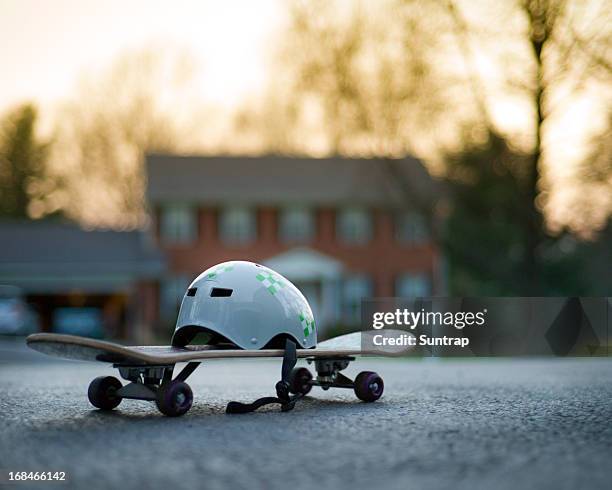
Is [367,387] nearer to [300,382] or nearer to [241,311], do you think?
[300,382]

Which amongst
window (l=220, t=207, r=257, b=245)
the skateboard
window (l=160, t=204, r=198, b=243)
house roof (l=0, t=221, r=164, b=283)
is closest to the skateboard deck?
the skateboard

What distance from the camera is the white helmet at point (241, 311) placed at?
10656 mm

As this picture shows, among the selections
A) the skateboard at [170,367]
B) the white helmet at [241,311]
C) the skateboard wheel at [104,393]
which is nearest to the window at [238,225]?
the skateboard at [170,367]

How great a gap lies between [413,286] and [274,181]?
7.96m

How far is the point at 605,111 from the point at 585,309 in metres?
8.54

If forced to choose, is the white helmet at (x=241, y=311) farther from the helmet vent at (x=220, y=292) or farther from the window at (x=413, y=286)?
the window at (x=413, y=286)

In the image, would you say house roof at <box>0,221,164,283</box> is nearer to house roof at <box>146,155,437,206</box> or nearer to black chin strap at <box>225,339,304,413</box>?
house roof at <box>146,155,437,206</box>

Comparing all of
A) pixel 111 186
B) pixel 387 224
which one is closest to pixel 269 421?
pixel 387 224

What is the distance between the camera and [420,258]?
5197cm

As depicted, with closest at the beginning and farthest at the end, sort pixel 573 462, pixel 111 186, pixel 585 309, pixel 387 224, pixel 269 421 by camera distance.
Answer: pixel 573 462
pixel 269 421
pixel 585 309
pixel 387 224
pixel 111 186

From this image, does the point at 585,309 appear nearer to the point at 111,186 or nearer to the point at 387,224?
the point at 387,224

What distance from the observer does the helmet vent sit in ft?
35.2

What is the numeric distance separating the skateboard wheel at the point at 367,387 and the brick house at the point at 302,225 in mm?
35684

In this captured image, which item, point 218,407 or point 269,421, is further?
point 218,407
